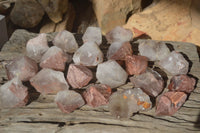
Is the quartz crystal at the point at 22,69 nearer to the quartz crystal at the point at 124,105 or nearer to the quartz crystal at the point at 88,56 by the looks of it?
the quartz crystal at the point at 88,56

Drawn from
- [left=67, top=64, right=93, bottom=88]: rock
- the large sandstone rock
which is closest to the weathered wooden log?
[left=67, top=64, right=93, bottom=88]: rock

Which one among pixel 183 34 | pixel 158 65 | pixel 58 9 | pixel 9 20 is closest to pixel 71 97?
pixel 158 65

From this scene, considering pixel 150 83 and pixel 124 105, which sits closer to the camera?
pixel 124 105

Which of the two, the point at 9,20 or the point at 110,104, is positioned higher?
the point at 9,20

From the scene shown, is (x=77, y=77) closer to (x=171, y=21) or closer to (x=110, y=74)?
(x=110, y=74)

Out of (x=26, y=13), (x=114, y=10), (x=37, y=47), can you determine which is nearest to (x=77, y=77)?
(x=37, y=47)

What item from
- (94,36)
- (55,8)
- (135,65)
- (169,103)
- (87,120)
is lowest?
(87,120)

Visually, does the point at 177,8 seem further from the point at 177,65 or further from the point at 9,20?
the point at 9,20
